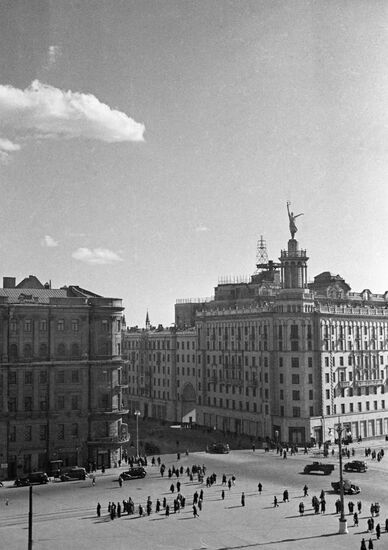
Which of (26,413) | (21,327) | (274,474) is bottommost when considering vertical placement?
(274,474)

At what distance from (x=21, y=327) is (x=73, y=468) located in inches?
705

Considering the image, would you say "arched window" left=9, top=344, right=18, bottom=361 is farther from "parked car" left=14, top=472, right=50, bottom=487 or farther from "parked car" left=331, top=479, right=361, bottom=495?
"parked car" left=331, top=479, right=361, bottom=495

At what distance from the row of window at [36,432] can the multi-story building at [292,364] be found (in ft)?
112

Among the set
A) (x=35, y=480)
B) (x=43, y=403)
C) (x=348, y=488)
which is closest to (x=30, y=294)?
(x=43, y=403)

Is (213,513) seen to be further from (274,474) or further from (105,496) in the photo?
(274,474)

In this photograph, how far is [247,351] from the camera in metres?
116

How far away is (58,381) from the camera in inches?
3359

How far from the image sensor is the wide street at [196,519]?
5019cm

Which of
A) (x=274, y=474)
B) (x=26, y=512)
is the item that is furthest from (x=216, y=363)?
(x=26, y=512)

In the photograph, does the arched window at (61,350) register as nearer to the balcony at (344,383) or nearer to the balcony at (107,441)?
the balcony at (107,441)

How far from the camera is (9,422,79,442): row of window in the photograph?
81.5m

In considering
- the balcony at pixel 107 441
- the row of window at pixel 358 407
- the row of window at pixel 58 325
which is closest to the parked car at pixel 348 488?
the balcony at pixel 107 441

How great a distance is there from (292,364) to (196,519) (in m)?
52.6

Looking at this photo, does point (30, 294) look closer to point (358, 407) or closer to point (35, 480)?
point (35, 480)
